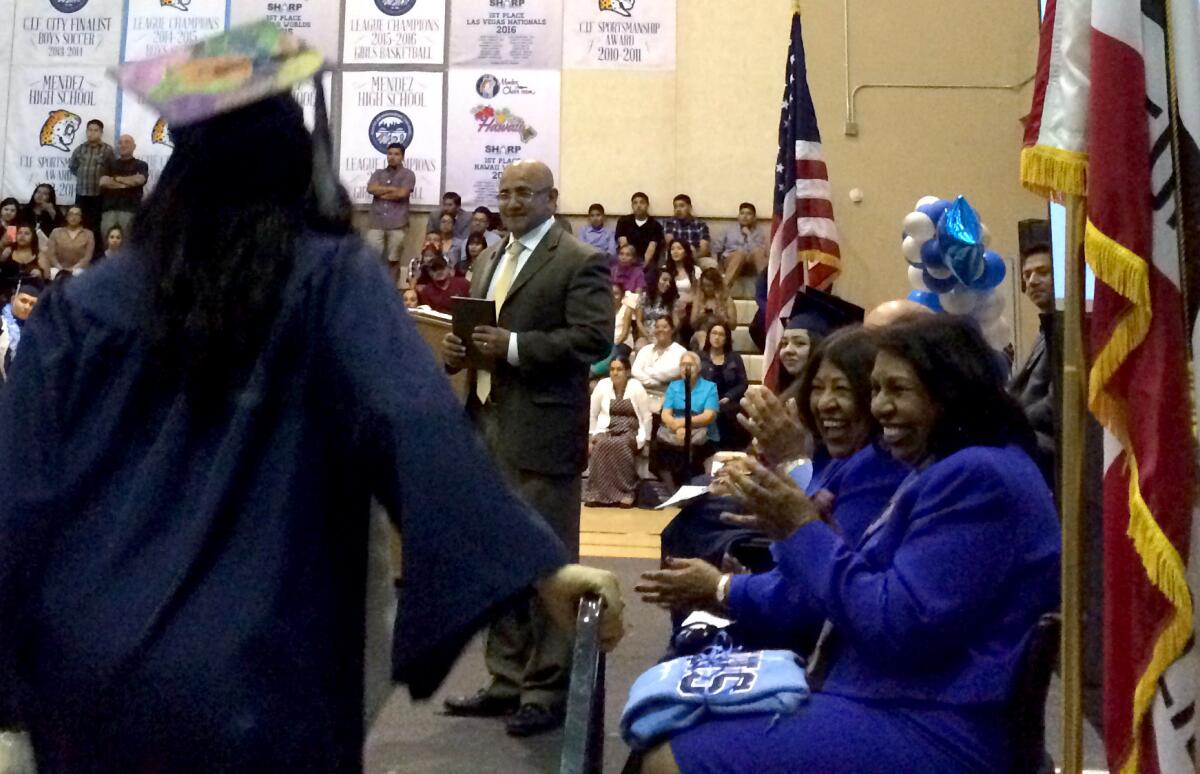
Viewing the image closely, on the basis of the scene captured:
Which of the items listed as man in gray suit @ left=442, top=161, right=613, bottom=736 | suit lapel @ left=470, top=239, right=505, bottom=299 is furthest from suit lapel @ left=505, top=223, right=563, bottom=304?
suit lapel @ left=470, top=239, right=505, bottom=299

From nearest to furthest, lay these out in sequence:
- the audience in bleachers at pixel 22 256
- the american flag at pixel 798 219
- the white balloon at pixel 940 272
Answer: the white balloon at pixel 940 272 → the american flag at pixel 798 219 → the audience in bleachers at pixel 22 256

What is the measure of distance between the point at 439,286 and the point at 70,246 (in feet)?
12.3

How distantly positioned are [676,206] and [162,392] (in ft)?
38.7

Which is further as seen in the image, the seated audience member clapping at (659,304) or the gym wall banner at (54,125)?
the gym wall banner at (54,125)

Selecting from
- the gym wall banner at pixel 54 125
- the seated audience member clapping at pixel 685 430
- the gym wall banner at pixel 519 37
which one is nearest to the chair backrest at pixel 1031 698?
the seated audience member clapping at pixel 685 430

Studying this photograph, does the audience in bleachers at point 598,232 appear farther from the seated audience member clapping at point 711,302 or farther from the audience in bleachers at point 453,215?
the seated audience member clapping at point 711,302

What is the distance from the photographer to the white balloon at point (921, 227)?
4.56 meters

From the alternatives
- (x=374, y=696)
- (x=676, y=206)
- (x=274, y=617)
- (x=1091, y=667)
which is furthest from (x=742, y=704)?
(x=676, y=206)

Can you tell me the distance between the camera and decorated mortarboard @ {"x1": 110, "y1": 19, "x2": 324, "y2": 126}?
4.87 ft

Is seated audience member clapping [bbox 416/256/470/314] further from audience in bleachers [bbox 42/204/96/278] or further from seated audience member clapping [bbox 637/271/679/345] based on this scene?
audience in bleachers [bbox 42/204/96/278]

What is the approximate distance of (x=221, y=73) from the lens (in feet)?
4.94

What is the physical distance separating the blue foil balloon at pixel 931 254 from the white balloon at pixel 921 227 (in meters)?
0.08

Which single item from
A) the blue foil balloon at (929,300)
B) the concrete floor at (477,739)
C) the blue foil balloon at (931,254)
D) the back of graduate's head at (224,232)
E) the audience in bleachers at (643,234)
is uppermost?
the audience in bleachers at (643,234)

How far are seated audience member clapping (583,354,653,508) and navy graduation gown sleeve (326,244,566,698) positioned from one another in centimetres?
807
